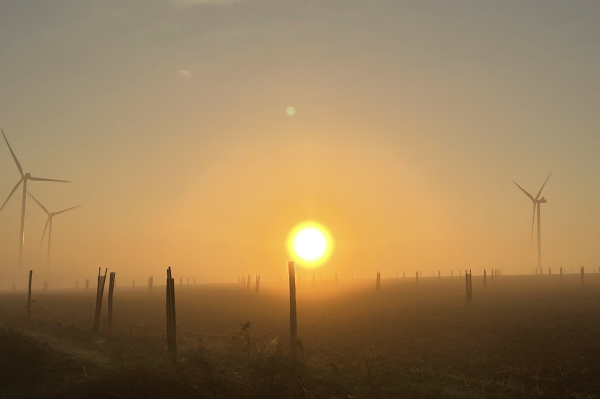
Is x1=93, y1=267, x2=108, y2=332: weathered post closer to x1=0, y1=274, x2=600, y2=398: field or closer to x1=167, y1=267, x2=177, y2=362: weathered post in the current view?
x1=0, y1=274, x2=600, y2=398: field

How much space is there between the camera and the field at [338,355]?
18828 mm

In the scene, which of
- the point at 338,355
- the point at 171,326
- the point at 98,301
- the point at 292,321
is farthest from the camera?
the point at 98,301

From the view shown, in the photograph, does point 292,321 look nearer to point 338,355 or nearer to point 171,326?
point 338,355

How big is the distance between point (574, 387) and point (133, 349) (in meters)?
23.8

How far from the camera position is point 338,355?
1180 inches

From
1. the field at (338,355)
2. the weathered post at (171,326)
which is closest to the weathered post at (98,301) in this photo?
the field at (338,355)

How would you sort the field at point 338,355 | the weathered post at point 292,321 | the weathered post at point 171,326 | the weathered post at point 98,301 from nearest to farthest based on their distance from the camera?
the field at point 338,355, the weathered post at point 171,326, the weathered post at point 292,321, the weathered post at point 98,301

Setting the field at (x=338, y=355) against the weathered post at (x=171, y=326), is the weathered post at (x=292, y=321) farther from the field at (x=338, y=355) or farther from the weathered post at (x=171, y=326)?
the weathered post at (x=171, y=326)

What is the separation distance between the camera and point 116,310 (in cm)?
5494

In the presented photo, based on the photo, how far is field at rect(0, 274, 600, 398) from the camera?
18828 mm

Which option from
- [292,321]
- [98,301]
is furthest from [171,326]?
[98,301]

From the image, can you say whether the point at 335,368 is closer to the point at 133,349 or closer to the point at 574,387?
the point at 574,387

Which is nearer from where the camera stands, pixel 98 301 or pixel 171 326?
pixel 171 326

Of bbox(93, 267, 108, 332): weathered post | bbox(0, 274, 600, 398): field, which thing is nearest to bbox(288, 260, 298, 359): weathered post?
bbox(0, 274, 600, 398): field
